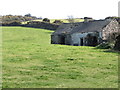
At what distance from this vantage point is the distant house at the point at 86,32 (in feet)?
151

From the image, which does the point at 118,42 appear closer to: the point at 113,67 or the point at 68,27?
the point at 113,67

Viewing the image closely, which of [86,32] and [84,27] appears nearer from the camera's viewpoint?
[86,32]

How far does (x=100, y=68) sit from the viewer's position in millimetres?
15742

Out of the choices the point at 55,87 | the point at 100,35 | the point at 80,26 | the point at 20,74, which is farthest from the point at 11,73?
the point at 80,26

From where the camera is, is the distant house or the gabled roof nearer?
the distant house

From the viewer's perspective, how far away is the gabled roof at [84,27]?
46.8m

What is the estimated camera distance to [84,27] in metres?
50.9

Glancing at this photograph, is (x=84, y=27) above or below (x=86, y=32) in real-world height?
above

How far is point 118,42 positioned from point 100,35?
17359 mm

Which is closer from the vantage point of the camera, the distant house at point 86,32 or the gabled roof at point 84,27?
the distant house at point 86,32

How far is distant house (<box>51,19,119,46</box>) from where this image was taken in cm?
4612

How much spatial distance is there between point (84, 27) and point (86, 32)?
307cm

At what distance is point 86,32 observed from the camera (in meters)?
48.1

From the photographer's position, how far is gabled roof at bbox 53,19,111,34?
4684 cm
